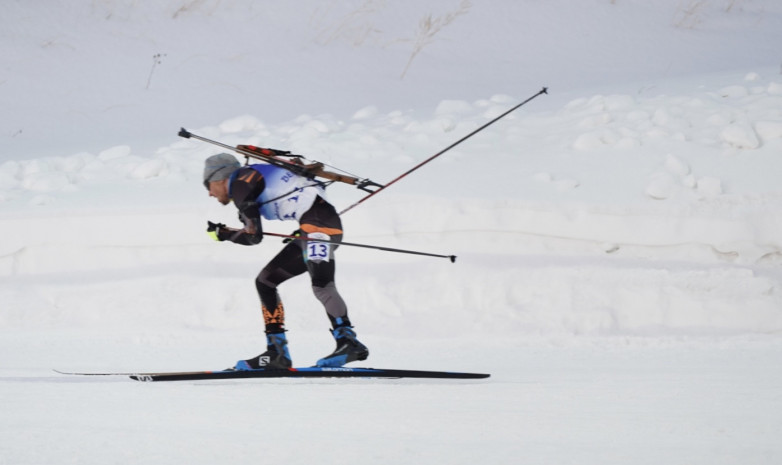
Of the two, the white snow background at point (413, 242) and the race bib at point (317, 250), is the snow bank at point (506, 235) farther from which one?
the race bib at point (317, 250)

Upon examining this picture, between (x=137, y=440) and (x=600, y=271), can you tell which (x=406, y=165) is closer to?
(x=600, y=271)

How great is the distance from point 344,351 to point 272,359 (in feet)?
1.38

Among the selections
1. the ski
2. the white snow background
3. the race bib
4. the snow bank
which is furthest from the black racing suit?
the snow bank

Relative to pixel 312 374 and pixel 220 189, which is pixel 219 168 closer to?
pixel 220 189

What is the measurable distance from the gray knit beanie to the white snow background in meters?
1.08

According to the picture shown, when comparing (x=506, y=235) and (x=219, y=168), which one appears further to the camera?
(x=506, y=235)

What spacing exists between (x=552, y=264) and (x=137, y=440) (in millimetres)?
4139

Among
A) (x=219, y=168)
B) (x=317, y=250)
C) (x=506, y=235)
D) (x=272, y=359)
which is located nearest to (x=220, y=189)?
(x=219, y=168)

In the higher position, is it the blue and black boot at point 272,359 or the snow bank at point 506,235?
the snow bank at point 506,235

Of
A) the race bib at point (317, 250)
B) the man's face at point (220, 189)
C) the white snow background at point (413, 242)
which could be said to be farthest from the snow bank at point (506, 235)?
the man's face at point (220, 189)

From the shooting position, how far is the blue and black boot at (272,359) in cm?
605

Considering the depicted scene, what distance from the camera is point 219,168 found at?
5914mm

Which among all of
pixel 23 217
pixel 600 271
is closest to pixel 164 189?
pixel 23 217

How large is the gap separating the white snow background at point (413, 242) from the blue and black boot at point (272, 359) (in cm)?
10
